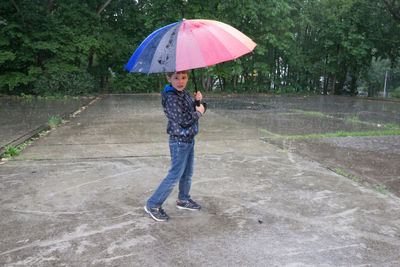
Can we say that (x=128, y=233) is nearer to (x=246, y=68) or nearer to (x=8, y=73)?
(x=8, y=73)

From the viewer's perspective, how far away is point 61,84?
1653cm

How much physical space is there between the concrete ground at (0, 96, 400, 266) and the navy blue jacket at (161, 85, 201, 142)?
0.82 meters

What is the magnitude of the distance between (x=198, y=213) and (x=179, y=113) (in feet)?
3.37

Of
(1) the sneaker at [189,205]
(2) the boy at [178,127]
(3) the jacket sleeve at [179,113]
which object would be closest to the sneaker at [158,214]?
(2) the boy at [178,127]

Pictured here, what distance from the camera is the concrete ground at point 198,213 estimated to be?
255cm

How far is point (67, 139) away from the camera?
6.50m

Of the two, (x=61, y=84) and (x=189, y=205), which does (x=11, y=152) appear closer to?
(x=189, y=205)

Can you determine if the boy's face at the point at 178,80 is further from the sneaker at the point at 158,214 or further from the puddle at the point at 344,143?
the puddle at the point at 344,143

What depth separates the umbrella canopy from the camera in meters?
2.69

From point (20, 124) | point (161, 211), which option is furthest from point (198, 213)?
point (20, 124)

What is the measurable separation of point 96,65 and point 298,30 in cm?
1225

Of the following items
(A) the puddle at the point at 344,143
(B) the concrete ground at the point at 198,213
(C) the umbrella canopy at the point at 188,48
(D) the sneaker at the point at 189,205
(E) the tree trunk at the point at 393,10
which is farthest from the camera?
(E) the tree trunk at the point at 393,10

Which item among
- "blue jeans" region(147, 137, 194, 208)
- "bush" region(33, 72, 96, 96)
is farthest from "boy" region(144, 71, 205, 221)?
"bush" region(33, 72, 96, 96)

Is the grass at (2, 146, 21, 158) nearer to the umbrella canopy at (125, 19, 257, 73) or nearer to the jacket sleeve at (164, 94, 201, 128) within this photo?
the umbrella canopy at (125, 19, 257, 73)
